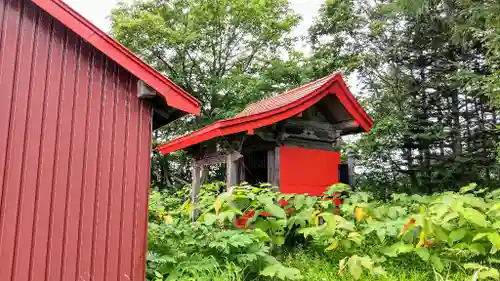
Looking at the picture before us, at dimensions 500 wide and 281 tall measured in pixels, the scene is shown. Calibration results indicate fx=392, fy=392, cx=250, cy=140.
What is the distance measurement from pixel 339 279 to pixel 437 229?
1.35 metres

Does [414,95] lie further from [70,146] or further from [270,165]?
[70,146]

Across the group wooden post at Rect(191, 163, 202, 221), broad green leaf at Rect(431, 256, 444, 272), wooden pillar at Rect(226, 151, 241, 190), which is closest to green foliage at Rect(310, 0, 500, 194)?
wooden post at Rect(191, 163, 202, 221)

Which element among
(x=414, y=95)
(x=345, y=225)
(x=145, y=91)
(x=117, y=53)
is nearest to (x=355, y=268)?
(x=345, y=225)

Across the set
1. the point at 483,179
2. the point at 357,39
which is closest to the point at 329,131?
the point at 483,179

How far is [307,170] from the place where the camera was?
26.1 feet

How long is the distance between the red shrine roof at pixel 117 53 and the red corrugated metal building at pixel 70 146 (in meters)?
0.01

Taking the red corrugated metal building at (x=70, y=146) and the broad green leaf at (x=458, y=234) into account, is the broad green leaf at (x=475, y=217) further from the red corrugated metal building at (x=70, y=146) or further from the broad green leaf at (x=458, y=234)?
the red corrugated metal building at (x=70, y=146)

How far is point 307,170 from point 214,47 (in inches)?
498

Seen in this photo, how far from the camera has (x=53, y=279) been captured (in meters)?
3.83

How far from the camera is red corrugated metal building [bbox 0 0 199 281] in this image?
3811 millimetres

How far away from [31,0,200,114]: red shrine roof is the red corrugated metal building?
1cm

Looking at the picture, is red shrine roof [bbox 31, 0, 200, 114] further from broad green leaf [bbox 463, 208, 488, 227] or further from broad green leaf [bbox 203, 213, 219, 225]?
broad green leaf [bbox 463, 208, 488, 227]

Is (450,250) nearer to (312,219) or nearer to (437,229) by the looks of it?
(437,229)

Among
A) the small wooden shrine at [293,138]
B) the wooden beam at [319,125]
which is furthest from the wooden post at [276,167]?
the wooden beam at [319,125]
